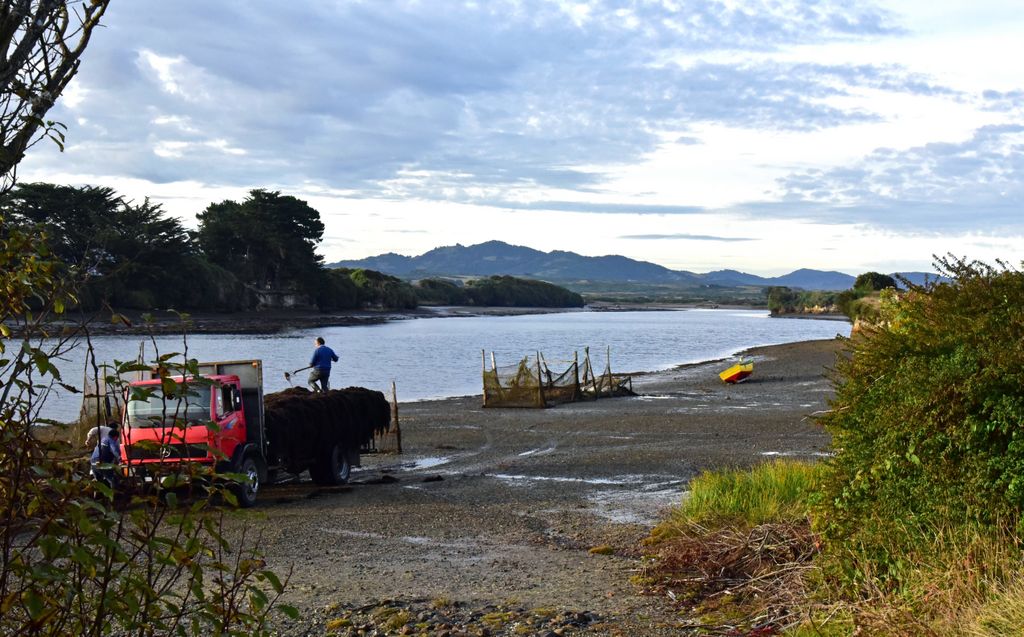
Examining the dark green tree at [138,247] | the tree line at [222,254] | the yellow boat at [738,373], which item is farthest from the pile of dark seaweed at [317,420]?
the tree line at [222,254]

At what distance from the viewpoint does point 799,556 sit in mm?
8461

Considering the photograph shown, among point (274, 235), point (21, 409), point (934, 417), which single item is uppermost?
point (274, 235)

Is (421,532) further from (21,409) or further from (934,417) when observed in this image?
(21,409)

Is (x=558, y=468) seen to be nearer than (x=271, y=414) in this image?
→ No

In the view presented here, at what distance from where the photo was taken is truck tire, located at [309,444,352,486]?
1741 cm

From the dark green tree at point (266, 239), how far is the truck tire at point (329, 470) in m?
107

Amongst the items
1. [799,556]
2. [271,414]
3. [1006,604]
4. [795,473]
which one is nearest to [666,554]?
[799,556]

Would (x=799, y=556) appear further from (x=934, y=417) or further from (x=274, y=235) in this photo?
(x=274, y=235)

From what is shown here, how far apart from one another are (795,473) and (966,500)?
4739mm


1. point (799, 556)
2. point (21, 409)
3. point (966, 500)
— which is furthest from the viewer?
point (799, 556)

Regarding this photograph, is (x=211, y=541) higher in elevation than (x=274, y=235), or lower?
lower

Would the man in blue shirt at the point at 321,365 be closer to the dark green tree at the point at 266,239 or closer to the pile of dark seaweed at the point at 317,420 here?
the pile of dark seaweed at the point at 317,420

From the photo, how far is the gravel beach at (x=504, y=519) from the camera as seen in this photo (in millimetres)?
8344

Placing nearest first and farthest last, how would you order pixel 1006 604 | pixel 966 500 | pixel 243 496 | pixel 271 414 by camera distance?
pixel 1006 604 → pixel 966 500 → pixel 243 496 → pixel 271 414
